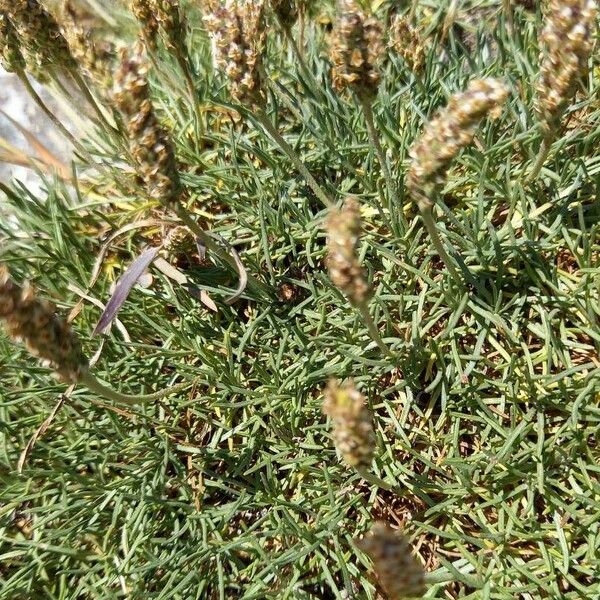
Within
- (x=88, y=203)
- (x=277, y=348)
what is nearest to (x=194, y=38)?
(x=88, y=203)

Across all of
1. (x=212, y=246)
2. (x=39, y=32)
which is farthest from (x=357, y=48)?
(x=39, y=32)

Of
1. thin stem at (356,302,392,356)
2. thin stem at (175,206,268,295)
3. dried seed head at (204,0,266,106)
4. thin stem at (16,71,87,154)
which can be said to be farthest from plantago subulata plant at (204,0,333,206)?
thin stem at (16,71,87,154)


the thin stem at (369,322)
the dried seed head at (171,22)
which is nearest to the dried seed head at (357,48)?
the thin stem at (369,322)

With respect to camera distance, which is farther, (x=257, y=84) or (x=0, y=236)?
(x=0, y=236)

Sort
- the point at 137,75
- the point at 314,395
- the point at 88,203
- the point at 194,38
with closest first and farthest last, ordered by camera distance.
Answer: the point at 137,75, the point at 314,395, the point at 88,203, the point at 194,38

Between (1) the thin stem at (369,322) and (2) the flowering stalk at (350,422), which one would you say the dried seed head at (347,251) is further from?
(2) the flowering stalk at (350,422)

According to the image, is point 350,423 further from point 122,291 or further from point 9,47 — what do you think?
point 9,47

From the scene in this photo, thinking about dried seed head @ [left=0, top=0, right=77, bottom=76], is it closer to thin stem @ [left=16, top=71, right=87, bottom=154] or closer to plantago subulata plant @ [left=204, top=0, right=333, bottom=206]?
thin stem @ [left=16, top=71, right=87, bottom=154]

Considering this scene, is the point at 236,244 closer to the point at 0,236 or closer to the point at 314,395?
the point at 314,395
